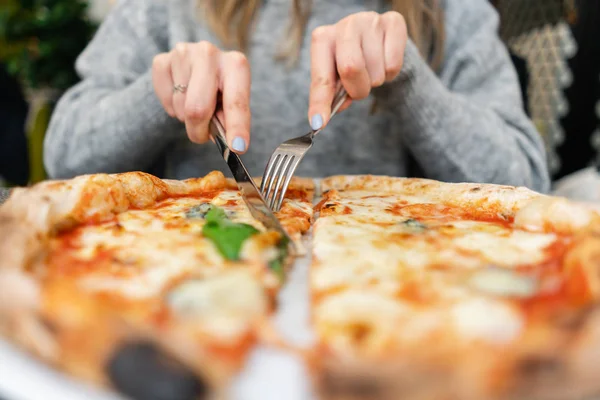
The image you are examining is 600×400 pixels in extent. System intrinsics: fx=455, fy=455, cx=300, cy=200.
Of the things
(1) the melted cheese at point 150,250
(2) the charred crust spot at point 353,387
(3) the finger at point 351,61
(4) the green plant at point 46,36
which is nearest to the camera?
(2) the charred crust spot at point 353,387

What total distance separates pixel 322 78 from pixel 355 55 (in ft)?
0.25

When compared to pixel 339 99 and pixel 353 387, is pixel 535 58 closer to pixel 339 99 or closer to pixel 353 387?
pixel 339 99

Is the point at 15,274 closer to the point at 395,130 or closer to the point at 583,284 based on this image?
the point at 583,284

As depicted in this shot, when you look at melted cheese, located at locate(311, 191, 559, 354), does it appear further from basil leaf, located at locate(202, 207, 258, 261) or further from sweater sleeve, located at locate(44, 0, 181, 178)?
sweater sleeve, located at locate(44, 0, 181, 178)

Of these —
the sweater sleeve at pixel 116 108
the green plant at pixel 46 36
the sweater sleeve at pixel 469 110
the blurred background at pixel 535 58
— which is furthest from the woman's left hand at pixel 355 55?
the green plant at pixel 46 36

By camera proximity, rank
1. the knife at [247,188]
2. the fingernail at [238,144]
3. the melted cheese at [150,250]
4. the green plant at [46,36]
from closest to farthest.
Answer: the melted cheese at [150,250] → the knife at [247,188] → the fingernail at [238,144] → the green plant at [46,36]

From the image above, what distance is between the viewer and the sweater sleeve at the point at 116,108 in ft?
3.86

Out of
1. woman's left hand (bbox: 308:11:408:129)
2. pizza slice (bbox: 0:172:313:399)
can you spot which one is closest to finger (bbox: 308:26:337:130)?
woman's left hand (bbox: 308:11:408:129)

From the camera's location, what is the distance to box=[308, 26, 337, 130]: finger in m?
0.85

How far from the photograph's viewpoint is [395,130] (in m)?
1.50

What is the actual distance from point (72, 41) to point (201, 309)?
7.36ft

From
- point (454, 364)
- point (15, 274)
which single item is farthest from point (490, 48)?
point (15, 274)

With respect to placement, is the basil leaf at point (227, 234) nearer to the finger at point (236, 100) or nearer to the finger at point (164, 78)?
the finger at point (236, 100)

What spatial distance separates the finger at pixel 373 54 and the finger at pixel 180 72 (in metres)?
0.37
